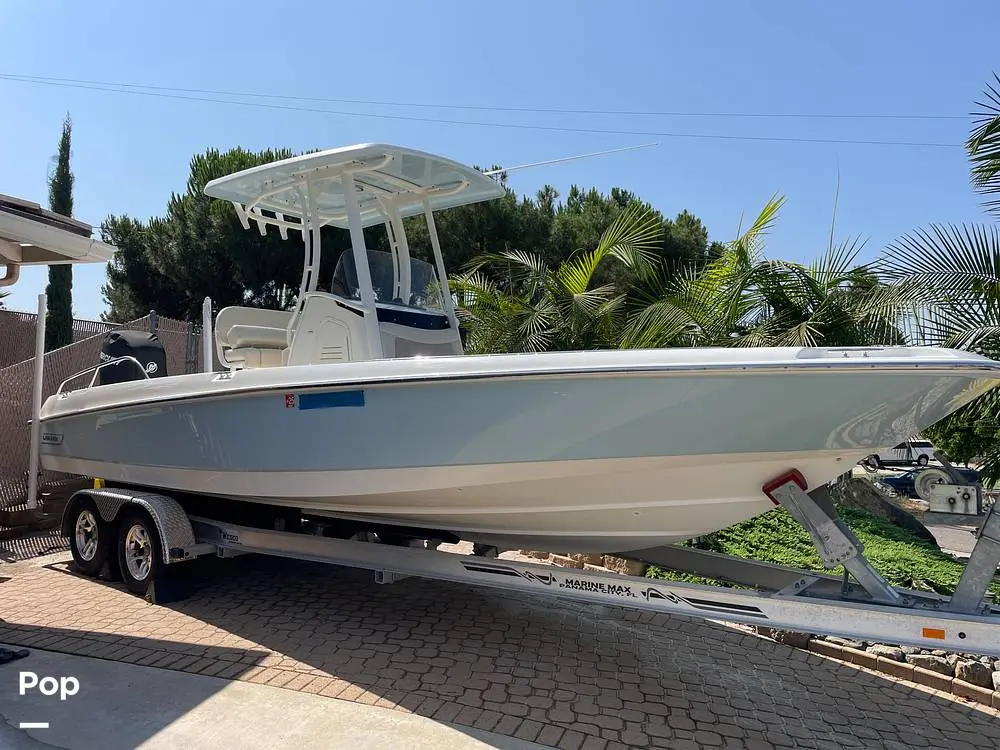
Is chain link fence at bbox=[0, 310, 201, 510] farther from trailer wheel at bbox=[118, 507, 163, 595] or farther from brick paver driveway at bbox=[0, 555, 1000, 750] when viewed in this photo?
trailer wheel at bbox=[118, 507, 163, 595]

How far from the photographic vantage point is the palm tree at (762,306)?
551cm

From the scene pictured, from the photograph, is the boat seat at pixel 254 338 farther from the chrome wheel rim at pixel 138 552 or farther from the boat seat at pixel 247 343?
the chrome wheel rim at pixel 138 552

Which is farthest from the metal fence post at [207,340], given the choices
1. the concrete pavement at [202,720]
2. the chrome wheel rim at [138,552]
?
the concrete pavement at [202,720]

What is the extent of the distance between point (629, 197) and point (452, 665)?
12483 millimetres

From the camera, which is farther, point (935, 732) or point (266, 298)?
point (266, 298)

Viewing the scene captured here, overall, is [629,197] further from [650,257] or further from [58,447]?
[58,447]

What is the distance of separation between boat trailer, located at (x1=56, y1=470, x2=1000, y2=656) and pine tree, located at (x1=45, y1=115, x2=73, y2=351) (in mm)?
12076

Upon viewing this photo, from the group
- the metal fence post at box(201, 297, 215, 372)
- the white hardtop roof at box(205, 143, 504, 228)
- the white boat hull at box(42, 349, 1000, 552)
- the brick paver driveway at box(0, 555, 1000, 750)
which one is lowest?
the brick paver driveway at box(0, 555, 1000, 750)

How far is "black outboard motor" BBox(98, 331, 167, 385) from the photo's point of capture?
604 cm

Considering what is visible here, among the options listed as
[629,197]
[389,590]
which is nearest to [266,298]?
[629,197]

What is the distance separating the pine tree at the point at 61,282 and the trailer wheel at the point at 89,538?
10998 mm

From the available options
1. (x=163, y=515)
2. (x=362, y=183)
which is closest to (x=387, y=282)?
(x=362, y=183)

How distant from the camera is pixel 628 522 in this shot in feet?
11.8

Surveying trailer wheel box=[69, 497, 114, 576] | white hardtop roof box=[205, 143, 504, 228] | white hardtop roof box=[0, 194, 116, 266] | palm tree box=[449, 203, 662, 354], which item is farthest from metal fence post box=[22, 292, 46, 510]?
palm tree box=[449, 203, 662, 354]
